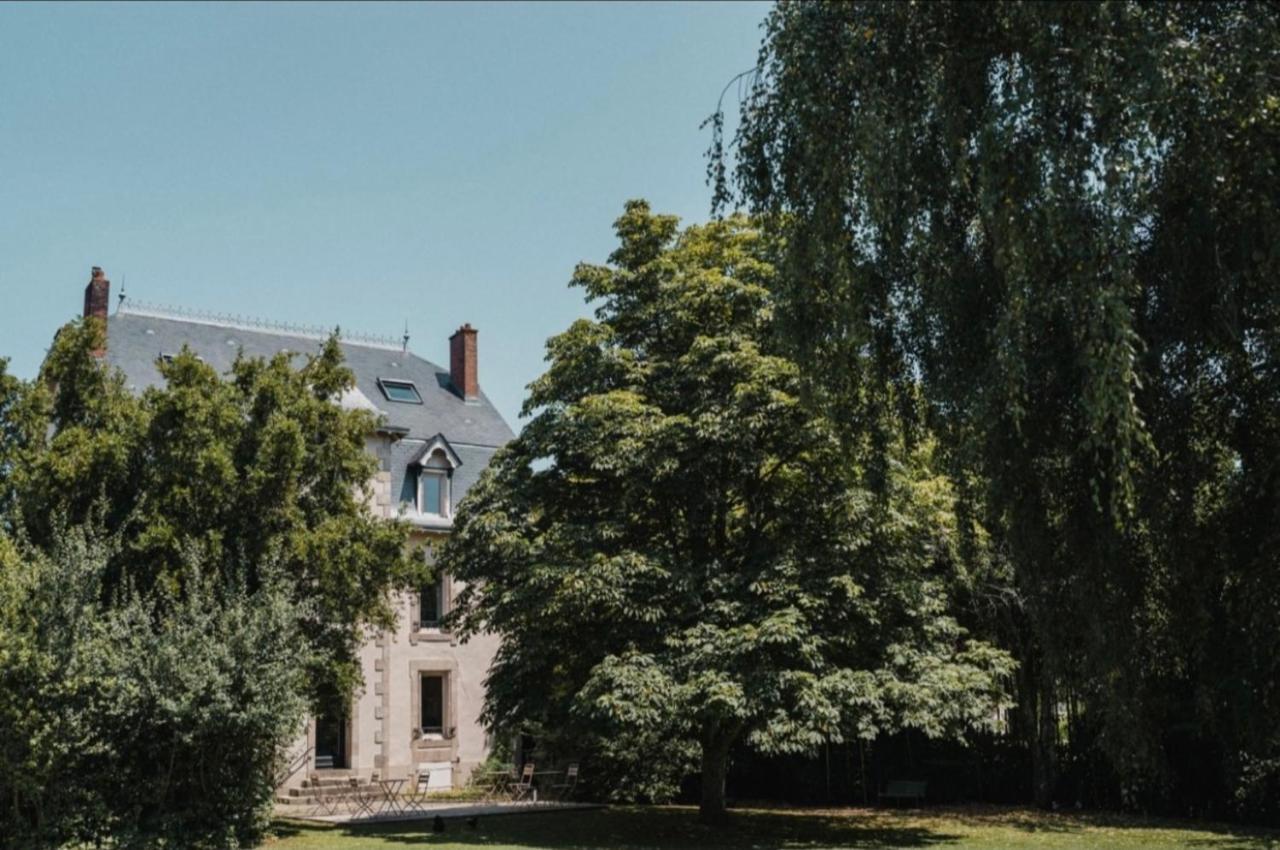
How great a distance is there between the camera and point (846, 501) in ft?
56.0

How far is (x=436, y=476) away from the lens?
29.6 m

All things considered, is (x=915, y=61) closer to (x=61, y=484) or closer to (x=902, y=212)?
(x=902, y=212)

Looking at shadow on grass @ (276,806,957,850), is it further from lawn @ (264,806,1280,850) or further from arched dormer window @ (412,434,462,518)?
arched dormer window @ (412,434,462,518)

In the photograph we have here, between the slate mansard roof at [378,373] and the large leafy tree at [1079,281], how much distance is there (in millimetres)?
17220

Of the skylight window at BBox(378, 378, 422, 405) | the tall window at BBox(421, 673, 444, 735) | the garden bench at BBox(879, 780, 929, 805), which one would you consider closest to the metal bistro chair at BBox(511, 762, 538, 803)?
the tall window at BBox(421, 673, 444, 735)

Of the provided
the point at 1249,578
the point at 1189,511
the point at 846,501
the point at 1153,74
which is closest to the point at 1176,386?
the point at 1189,511

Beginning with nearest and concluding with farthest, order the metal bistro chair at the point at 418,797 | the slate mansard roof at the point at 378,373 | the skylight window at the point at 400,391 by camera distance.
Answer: the metal bistro chair at the point at 418,797, the slate mansard roof at the point at 378,373, the skylight window at the point at 400,391

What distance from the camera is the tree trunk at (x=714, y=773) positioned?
18.1m

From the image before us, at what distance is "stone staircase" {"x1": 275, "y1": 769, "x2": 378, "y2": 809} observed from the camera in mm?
23356

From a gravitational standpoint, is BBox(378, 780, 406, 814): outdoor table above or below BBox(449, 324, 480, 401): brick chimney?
below

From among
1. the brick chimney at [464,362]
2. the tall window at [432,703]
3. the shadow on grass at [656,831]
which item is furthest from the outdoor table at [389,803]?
the brick chimney at [464,362]

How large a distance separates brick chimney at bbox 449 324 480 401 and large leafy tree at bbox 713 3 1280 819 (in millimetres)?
22587

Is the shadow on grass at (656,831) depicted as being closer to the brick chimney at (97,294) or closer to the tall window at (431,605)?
the tall window at (431,605)

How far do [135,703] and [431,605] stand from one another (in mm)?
14332
